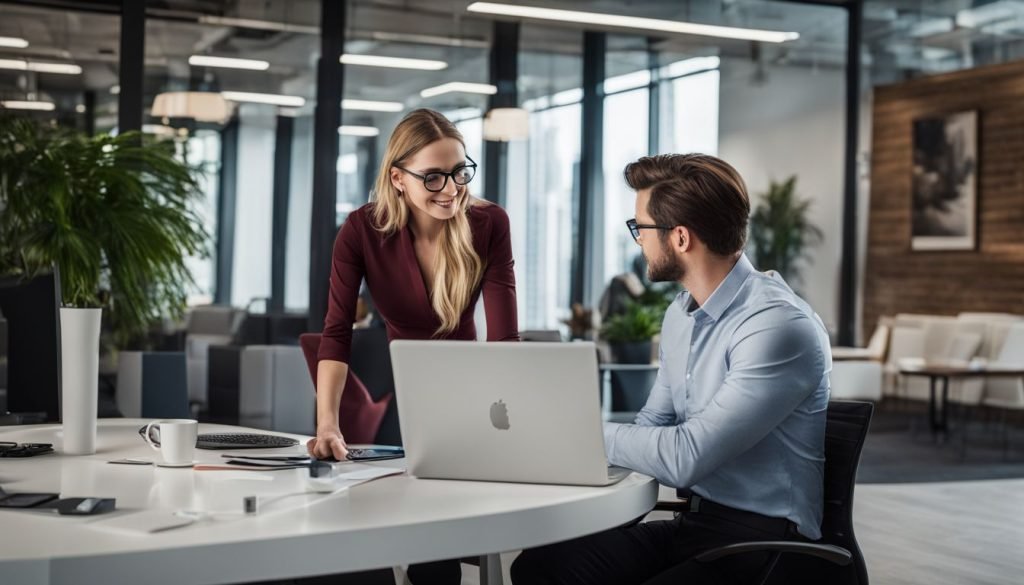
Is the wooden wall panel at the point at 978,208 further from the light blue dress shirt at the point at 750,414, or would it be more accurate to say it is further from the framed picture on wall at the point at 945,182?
the light blue dress shirt at the point at 750,414

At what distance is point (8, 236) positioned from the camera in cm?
558

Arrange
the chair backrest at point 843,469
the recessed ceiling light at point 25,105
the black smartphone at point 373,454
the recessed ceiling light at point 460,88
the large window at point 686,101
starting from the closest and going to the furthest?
the chair backrest at point 843,469, the black smartphone at point 373,454, the recessed ceiling light at point 25,105, the recessed ceiling light at point 460,88, the large window at point 686,101

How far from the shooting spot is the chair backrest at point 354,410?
10.6 feet

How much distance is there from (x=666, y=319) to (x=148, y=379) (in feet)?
13.6

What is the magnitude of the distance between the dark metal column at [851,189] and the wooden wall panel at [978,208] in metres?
1.09

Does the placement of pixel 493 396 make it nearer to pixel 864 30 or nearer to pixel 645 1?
pixel 645 1

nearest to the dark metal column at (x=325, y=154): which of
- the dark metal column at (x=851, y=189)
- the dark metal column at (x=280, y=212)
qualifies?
the dark metal column at (x=280, y=212)

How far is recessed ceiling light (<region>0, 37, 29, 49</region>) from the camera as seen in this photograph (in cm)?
728

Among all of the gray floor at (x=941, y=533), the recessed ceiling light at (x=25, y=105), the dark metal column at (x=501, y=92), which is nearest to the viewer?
the gray floor at (x=941, y=533)

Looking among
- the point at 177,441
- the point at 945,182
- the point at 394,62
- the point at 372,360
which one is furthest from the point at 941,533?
the point at 945,182

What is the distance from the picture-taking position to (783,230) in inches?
431

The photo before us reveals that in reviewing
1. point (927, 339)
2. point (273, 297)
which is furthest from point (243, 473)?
point (927, 339)

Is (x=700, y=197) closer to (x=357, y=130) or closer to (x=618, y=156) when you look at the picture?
(x=357, y=130)

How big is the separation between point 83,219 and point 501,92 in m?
3.97
